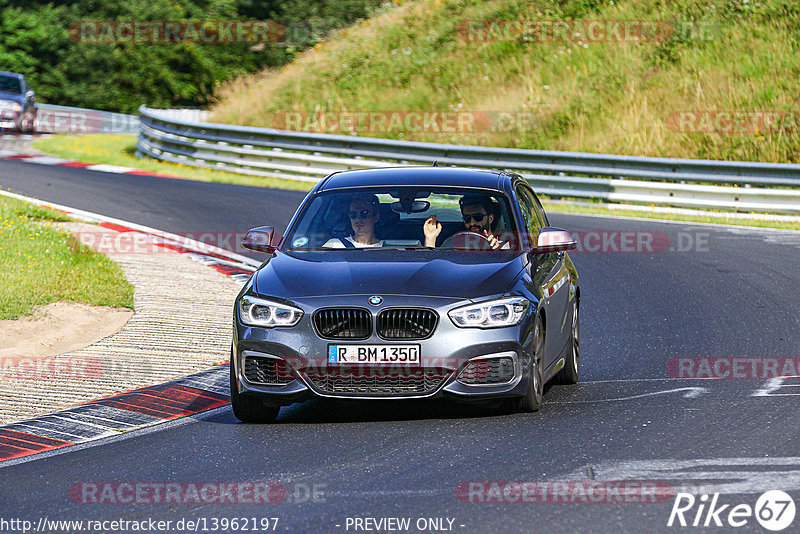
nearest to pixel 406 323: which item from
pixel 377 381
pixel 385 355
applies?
pixel 385 355

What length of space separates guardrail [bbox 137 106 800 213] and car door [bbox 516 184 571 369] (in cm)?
1272

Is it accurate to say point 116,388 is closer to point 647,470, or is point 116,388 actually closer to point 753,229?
point 647,470

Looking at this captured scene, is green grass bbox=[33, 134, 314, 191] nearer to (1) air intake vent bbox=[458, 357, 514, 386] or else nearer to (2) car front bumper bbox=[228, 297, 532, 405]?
(2) car front bumper bbox=[228, 297, 532, 405]

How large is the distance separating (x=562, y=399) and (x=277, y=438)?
7.16 ft

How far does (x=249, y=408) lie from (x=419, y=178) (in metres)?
2.23

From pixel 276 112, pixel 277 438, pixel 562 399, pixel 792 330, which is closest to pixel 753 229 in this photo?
pixel 792 330

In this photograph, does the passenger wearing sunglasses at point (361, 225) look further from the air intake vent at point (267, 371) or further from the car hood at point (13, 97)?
the car hood at point (13, 97)

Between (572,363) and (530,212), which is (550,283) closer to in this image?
(572,363)

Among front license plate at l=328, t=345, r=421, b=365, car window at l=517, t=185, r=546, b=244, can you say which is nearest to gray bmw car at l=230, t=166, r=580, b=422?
front license plate at l=328, t=345, r=421, b=365

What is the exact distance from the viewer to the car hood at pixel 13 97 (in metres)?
36.2

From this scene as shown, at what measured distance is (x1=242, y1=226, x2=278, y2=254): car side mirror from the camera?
8.73m

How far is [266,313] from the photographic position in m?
7.79

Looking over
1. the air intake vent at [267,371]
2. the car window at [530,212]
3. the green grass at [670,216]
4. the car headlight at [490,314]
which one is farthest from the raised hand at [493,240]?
the green grass at [670,216]

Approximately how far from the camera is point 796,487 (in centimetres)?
596
